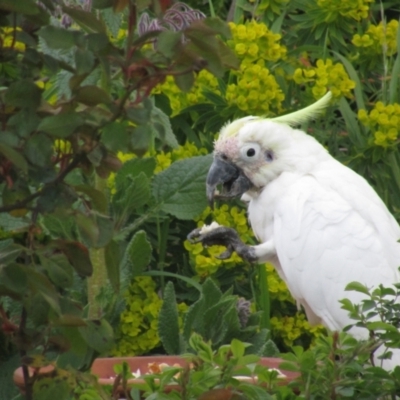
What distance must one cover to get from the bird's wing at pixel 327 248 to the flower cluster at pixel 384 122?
631 millimetres

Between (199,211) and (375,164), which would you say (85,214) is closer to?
(199,211)

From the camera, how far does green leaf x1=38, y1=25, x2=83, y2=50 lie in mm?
850

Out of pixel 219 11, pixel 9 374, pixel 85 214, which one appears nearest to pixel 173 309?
pixel 9 374

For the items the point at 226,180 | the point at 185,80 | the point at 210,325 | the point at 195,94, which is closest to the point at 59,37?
the point at 185,80

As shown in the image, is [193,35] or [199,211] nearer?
[193,35]

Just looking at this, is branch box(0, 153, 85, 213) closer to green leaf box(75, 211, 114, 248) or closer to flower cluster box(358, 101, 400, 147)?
green leaf box(75, 211, 114, 248)

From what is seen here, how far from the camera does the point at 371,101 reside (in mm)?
4188

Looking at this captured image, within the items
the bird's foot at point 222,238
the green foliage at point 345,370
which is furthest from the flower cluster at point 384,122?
the green foliage at point 345,370

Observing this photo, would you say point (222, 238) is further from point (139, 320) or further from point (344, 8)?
point (344, 8)

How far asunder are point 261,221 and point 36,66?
197cm

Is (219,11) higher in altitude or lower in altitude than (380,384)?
lower

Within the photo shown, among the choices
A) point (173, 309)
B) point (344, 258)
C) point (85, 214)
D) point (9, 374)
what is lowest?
point (9, 374)

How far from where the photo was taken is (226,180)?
282 cm

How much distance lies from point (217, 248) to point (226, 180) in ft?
1.37
